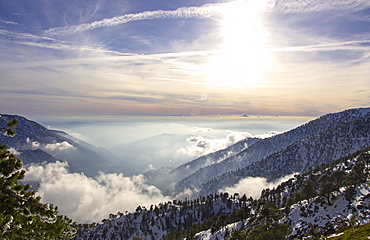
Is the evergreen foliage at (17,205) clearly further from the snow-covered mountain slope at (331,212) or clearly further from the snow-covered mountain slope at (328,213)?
the snow-covered mountain slope at (331,212)

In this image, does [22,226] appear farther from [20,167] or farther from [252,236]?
[252,236]

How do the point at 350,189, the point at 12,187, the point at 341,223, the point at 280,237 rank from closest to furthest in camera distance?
the point at 12,187 → the point at 280,237 → the point at 341,223 → the point at 350,189

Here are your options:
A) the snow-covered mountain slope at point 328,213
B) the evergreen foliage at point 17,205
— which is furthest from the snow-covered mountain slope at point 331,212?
the evergreen foliage at point 17,205

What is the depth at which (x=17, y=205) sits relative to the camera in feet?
41.6

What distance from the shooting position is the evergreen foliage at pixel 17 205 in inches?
467

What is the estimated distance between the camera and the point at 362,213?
78.9 m

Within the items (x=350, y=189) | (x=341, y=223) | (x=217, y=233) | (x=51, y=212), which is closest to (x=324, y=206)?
(x=350, y=189)

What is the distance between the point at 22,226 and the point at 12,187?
9.18 feet

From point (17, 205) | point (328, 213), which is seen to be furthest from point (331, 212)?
point (17, 205)

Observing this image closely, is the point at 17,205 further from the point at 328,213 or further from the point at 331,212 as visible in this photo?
the point at 331,212

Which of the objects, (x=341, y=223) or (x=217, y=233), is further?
(x=217, y=233)

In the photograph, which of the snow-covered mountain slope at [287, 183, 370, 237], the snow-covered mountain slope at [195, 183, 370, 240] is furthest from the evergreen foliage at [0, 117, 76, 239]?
the snow-covered mountain slope at [287, 183, 370, 237]

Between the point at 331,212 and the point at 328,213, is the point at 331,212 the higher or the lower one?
the higher one

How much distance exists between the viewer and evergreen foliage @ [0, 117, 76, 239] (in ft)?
38.9
